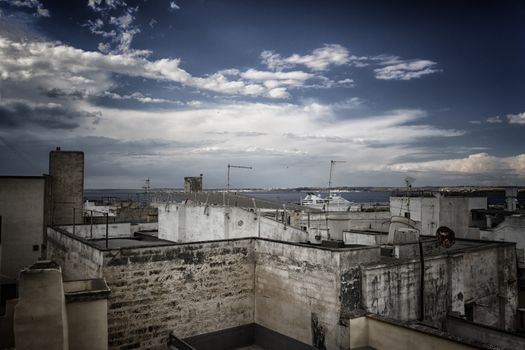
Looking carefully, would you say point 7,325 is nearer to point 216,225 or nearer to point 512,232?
point 216,225

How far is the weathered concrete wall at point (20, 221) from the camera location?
2334cm

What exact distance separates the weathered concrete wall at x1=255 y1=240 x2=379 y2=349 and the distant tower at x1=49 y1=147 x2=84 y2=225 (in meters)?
16.8

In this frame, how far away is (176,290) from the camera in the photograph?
52.9ft

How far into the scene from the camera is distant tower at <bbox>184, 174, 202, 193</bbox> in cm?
3619

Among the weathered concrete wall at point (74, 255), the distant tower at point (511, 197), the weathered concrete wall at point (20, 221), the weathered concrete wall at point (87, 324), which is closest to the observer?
the weathered concrete wall at point (87, 324)

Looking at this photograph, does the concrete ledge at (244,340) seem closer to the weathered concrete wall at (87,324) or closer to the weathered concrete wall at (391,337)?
the weathered concrete wall at (391,337)

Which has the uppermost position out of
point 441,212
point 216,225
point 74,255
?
point 216,225

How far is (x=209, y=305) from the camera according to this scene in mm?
17094

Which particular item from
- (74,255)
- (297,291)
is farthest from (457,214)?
(74,255)

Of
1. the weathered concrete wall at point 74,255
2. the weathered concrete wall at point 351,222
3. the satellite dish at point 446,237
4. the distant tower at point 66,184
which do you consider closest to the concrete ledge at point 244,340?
the weathered concrete wall at point 74,255

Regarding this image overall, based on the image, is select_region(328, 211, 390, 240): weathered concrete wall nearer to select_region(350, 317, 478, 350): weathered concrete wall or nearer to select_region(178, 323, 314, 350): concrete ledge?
select_region(178, 323, 314, 350): concrete ledge

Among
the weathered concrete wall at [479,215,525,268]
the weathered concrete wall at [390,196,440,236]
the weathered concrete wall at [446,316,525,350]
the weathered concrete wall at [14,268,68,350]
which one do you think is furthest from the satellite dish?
the weathered concrete wall at [390,196,440,236]

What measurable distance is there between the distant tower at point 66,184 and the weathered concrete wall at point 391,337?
72.6 feet

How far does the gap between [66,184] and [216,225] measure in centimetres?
1254
